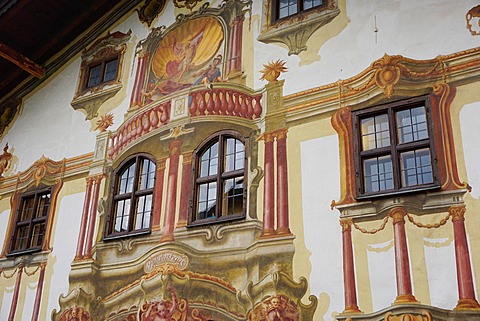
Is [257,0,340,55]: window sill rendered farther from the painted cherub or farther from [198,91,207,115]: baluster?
the painted cherub

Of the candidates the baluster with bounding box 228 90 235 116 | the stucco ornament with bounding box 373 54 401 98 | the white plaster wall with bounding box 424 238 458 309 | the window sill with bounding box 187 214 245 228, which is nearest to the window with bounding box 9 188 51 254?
the window sill with bounding box 187 214 245 228

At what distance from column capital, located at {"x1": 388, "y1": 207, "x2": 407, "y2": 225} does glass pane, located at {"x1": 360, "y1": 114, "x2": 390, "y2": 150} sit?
1.02m

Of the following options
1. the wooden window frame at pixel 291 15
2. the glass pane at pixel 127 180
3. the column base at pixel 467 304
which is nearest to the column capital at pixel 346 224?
the column base at pixel 467 304

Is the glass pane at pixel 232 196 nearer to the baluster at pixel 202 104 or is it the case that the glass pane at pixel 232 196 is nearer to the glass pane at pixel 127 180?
the baluster at pixel 202 104

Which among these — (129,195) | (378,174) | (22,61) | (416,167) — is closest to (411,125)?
(416,167)

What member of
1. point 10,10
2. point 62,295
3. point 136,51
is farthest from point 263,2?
point 62,295

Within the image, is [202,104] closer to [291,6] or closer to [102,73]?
[291,6]

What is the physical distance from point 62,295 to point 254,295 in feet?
12.0

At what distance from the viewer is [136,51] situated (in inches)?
467

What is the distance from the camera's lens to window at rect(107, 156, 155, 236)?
9.84m

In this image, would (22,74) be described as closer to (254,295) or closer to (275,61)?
(275,61)

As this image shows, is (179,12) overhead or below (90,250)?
overhead

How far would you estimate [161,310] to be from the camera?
872 centimetres

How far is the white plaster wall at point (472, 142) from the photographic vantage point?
23.6 ft
